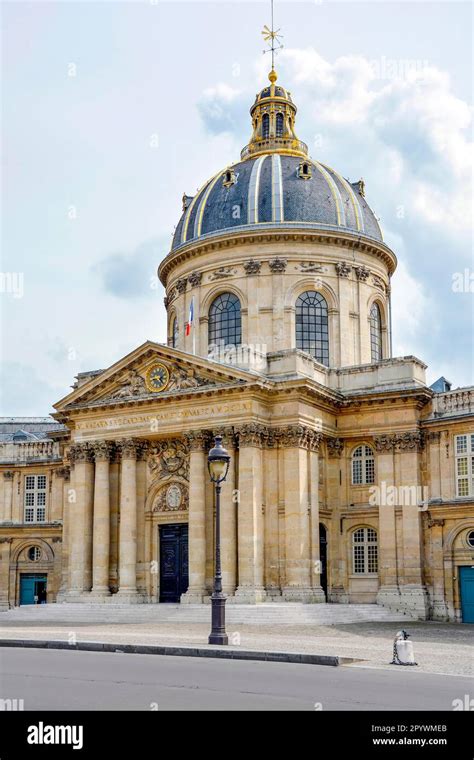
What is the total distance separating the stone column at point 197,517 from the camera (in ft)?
144

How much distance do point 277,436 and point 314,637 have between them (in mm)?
13524

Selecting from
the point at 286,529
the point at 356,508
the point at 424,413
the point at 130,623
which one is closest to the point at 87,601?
the point at 130,623

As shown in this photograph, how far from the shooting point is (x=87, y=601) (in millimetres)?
46406

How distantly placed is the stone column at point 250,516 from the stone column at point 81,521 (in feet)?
28.0

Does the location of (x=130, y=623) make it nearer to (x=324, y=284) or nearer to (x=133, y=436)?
(x=133, y=436)

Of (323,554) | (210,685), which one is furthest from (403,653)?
(323,554)

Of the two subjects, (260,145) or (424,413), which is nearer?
(424,413)

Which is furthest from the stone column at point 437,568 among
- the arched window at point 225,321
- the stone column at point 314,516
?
the arched window at point 225,321

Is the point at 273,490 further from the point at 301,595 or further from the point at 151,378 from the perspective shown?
the point at 151,378

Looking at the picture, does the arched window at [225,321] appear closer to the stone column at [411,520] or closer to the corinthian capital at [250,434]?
the corinthian capital at [250,434]

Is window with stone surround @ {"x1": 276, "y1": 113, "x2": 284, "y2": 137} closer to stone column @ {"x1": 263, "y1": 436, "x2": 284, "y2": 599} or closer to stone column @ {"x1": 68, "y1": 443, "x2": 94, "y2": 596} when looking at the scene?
stone column @ {"x1": 263, "y1": 436, "x2": 284, "y2": 599}

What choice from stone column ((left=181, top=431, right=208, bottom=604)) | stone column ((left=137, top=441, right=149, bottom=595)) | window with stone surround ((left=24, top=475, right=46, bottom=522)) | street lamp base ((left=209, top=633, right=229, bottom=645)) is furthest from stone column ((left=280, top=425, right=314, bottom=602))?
window with stone surround ((left=24, top=475, right=46, bottom=522))

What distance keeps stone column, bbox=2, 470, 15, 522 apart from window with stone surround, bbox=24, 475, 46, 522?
908 mm
